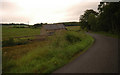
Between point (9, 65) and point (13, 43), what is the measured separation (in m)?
12.3

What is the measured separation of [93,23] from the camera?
3816 cm

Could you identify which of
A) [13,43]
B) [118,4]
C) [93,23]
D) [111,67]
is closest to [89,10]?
[93,23]

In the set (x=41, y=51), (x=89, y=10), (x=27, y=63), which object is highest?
(x=89, y=10)

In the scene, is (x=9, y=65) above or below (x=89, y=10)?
below

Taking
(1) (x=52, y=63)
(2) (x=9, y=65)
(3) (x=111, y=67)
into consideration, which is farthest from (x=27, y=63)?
(3) (x=111, y=67)

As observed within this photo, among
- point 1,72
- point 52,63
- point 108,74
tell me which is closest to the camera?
point 108,74

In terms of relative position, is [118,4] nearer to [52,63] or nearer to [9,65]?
[52,63]

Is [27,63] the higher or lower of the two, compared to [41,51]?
lower

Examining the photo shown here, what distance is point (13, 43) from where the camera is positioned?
54.6 ft

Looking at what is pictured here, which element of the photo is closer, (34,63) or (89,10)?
(34,63)

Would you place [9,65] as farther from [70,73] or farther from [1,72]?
[70,73]

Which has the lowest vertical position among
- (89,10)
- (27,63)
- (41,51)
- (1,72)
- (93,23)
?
(1,72)

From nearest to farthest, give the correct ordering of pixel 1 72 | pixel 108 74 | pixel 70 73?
pixel 108 74 → pixel 70 73 → pixel 1 72

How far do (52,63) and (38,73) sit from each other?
54.2 inches
